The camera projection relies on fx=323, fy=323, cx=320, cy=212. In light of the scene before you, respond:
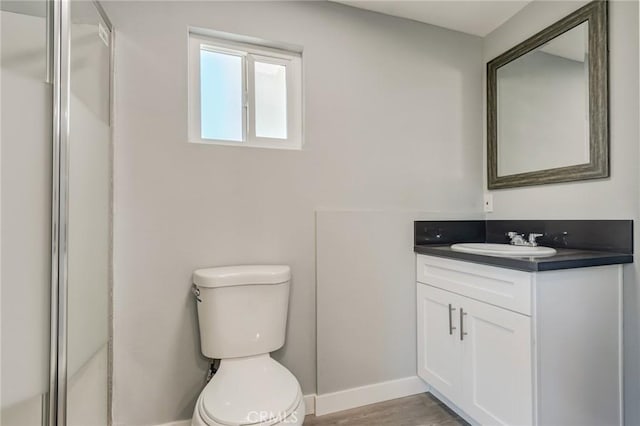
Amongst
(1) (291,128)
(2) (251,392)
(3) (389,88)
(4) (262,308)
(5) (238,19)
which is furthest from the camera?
(3) (389,88)

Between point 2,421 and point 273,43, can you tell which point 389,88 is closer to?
point 273,43

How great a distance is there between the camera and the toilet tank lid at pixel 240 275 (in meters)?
1.39

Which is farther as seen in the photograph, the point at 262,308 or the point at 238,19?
the point at 238,19

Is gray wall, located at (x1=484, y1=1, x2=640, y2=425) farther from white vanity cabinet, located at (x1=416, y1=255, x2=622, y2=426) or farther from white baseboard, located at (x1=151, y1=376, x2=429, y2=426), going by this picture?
white baseboard, located at (x1=151, y1=376, x2=429, y2=426)

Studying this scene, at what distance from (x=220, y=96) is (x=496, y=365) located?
1788 mm

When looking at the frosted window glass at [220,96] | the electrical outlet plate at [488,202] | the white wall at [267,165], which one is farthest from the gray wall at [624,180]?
the frosted window glass at [220,96]

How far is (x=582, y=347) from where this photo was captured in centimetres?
126

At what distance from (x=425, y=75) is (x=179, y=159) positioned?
1486 millimetres

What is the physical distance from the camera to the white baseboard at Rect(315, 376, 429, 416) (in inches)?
66.2

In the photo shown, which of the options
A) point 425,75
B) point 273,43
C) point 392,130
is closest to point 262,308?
point 392,130

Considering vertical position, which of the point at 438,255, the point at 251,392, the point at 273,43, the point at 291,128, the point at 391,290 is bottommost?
the point at 251,392

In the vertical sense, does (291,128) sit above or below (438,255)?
above

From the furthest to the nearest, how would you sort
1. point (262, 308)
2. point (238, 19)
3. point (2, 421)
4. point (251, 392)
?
point (238, 19), point (262, 308), point (251, 392), point (2, 421)

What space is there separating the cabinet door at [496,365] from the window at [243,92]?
4.03 ft
